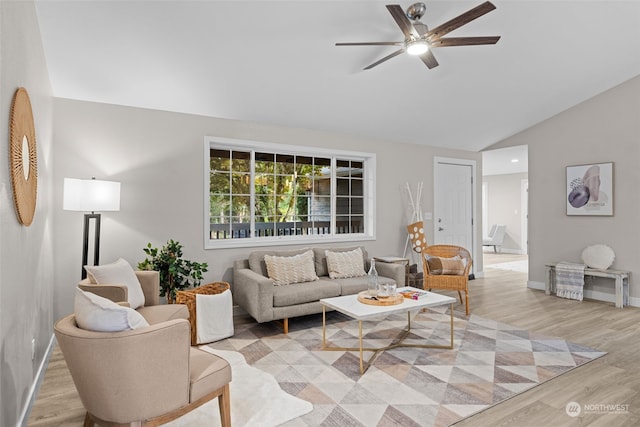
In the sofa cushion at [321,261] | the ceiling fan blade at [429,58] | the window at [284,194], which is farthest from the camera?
the sofa cushion at [321,261]

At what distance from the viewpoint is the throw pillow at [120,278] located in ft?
9.61

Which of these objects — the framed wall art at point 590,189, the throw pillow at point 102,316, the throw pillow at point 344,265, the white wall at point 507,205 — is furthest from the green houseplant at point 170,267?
the white wall at point 507,205

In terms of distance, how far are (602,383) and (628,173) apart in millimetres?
3591

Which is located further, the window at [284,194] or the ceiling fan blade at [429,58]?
the window at [284,194]

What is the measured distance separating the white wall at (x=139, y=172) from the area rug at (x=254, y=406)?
1.88 meters

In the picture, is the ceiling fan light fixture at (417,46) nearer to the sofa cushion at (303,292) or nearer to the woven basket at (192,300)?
the sofa cushion at (303,292)

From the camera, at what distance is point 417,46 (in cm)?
285

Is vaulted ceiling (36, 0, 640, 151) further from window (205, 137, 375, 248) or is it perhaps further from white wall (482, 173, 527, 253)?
white wall (482, 173, 527, 253)

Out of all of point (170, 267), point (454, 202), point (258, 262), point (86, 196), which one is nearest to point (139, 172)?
point (86, 196)

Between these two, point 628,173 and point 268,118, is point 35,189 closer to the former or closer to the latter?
point 268,118

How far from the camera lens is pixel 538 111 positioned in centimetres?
548

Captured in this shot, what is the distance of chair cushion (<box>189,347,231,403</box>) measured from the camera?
186 cm

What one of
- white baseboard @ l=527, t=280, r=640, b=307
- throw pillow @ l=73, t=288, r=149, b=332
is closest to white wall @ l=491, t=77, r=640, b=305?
white baseboard @ l=527, t=280, r=640, b=307

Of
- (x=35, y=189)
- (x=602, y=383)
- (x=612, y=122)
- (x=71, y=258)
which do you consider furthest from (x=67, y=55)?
(x=612, y=122)
